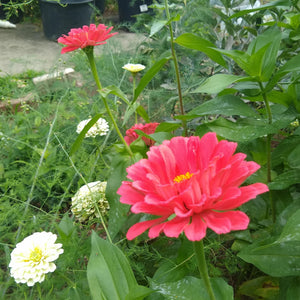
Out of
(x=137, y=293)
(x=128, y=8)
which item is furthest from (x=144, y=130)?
(x=128, y=8)

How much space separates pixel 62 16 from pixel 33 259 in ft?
9.43

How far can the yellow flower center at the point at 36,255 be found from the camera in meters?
0.56

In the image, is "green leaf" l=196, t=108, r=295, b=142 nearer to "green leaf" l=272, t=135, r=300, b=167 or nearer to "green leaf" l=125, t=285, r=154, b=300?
"green leaf" l=272, t=135, r=300, b=167

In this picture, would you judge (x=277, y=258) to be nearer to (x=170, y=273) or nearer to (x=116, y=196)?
(x=170, y=273)

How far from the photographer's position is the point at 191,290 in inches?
19.3

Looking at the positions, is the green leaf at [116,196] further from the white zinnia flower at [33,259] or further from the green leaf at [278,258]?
the green leaf at [278,258]

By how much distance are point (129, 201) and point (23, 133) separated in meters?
1.06

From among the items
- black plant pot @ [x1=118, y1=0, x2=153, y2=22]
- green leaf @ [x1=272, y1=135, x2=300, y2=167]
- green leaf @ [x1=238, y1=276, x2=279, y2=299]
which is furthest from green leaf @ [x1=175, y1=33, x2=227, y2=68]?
black plant pot @ [x1=118, y1=0, x2=153, y2=22]

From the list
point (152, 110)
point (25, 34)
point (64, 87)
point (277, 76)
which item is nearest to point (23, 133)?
point (64, 87)

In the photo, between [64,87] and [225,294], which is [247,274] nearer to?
[225,294]

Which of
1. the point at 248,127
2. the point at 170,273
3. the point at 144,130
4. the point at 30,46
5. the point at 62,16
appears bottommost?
the point at 30,46

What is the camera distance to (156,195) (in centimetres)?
34

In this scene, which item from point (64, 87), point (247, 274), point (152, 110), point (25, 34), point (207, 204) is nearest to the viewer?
point (207, 204)

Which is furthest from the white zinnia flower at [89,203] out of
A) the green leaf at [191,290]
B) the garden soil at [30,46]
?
the garden soil at [30,46]
